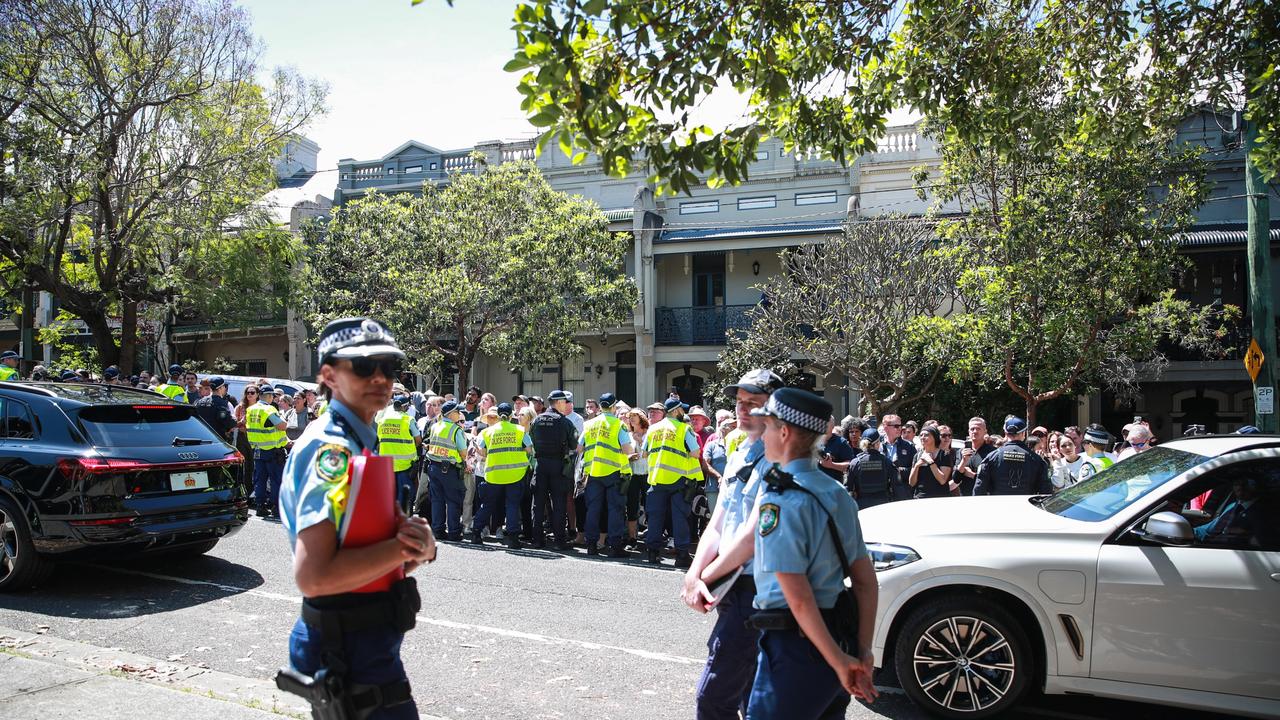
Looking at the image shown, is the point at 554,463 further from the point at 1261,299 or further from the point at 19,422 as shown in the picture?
the point at 1261,299

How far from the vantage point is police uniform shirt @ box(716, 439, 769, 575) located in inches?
154

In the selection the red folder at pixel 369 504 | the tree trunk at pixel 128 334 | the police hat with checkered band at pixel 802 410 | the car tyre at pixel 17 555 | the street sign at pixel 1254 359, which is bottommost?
the car tyre at pixel 17 555

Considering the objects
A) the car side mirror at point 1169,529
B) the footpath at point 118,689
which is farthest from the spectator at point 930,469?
the footpath at point 118,689

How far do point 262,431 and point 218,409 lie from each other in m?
1.85

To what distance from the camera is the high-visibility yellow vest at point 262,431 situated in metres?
12.3

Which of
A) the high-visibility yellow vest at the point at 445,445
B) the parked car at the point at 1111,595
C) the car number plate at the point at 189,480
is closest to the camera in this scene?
the parked car at the point at 1111,595

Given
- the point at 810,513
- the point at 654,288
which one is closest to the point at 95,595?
the point at 810,513

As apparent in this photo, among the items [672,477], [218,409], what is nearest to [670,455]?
[672,477]

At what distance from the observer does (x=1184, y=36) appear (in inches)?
316

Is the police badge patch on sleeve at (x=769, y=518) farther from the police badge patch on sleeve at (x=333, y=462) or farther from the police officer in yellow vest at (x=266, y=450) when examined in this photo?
the police officer in yellow vest at (x=266, y=450)

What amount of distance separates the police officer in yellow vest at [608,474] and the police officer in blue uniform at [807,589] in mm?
7338

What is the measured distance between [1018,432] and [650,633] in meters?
4.34

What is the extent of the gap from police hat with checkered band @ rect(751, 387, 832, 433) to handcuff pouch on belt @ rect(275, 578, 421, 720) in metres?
1.48

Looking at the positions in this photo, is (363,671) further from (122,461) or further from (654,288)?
(654,288)
